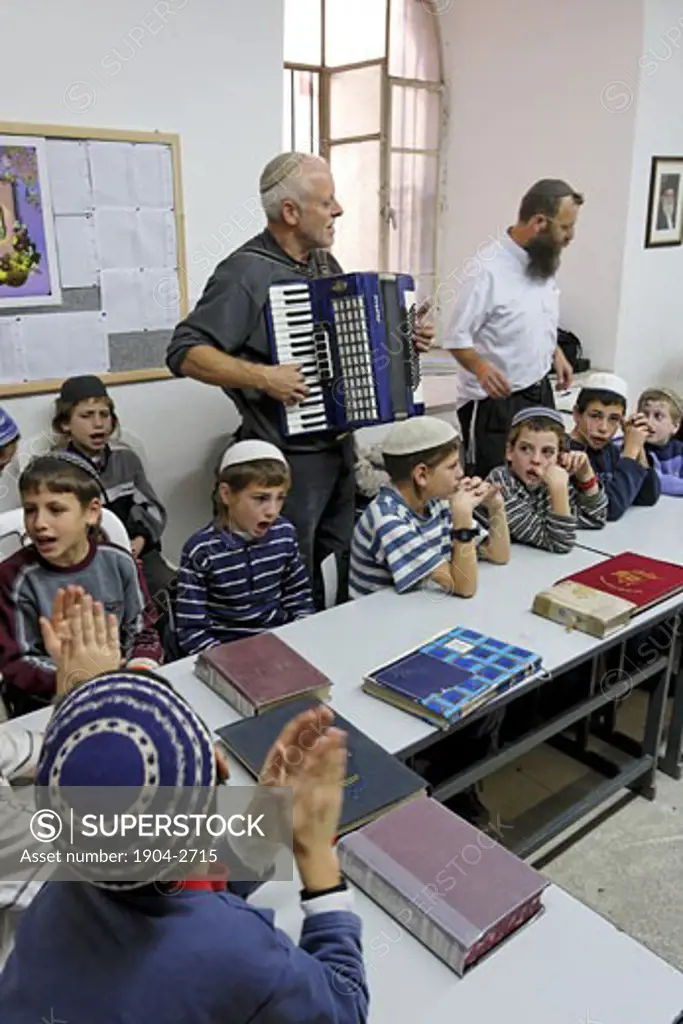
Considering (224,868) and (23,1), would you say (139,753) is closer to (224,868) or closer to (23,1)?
(224,868)

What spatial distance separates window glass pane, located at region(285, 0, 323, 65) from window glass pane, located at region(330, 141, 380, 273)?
0.55m

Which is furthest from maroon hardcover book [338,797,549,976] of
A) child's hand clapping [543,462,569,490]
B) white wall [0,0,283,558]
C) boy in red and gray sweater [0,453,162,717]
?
white wall [0,0,283,558]

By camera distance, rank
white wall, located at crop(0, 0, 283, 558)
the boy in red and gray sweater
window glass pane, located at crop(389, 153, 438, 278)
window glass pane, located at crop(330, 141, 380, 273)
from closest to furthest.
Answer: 1. the boy in red and gray sweater
2. white wall, located at crop(0, 0, 283, 558)
3. window glass pane, located at crop(330, 141, 380, 273)
4. window glass pane, located at crop(389, 153, 438, 278)

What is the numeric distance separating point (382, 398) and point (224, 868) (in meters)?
1.74

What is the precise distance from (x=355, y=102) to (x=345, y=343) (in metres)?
3.46

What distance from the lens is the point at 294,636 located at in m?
2.02

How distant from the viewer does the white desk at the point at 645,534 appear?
2.59m

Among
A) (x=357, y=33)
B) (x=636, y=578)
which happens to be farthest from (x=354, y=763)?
(x=357, y=33)

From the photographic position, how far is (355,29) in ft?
17.0

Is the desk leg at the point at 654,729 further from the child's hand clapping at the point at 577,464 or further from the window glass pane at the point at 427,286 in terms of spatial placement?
the window glass pane at the point at 427,286

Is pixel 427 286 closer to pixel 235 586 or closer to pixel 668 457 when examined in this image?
pixel 668 457

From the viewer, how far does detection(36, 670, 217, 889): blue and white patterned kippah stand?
0.75 m

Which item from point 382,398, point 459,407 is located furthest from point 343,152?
point 382,398

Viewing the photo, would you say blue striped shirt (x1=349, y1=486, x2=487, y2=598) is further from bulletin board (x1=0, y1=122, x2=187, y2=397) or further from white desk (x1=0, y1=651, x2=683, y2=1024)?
bulletin board (x1=0, y1=122, x2=187, y2=397)
